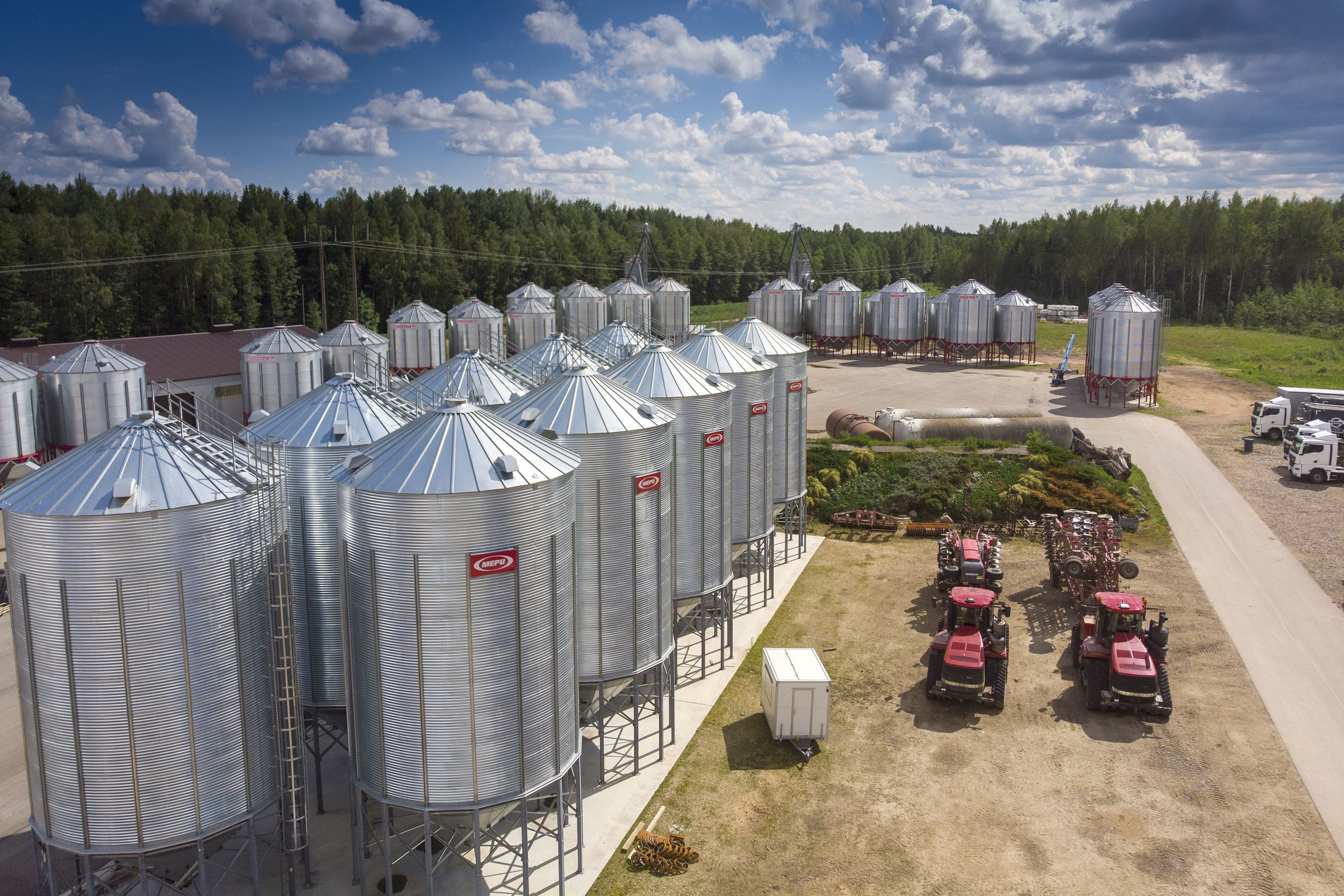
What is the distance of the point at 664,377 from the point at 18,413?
1264 inches

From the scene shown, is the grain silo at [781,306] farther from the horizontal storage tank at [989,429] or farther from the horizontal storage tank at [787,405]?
the horizontal storage tank at [787,405]

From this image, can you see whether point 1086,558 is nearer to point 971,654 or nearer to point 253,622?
point 971,654

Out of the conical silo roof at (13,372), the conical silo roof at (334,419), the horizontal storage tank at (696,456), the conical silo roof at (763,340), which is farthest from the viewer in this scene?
the conical silo roof at (13,372)

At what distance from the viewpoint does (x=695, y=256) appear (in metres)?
162

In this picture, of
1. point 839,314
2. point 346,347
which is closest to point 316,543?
point 346,347

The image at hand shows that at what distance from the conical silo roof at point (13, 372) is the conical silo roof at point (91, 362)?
4.31 ft

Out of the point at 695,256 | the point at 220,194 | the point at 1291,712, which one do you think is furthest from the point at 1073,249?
the point at 1291,712

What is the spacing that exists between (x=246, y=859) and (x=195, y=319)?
272ft

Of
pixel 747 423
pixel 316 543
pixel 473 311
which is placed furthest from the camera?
pixel 473 311

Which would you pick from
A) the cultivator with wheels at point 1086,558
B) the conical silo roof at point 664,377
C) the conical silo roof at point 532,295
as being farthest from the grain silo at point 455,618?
the conical silo roof at point 532,295

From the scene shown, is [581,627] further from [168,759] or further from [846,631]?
[846,631]

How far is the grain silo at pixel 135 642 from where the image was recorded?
15.7 meters

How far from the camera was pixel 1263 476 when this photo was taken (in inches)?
1969

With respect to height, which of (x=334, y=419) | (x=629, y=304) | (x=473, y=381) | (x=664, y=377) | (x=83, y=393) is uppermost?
(x=629, y=304)
